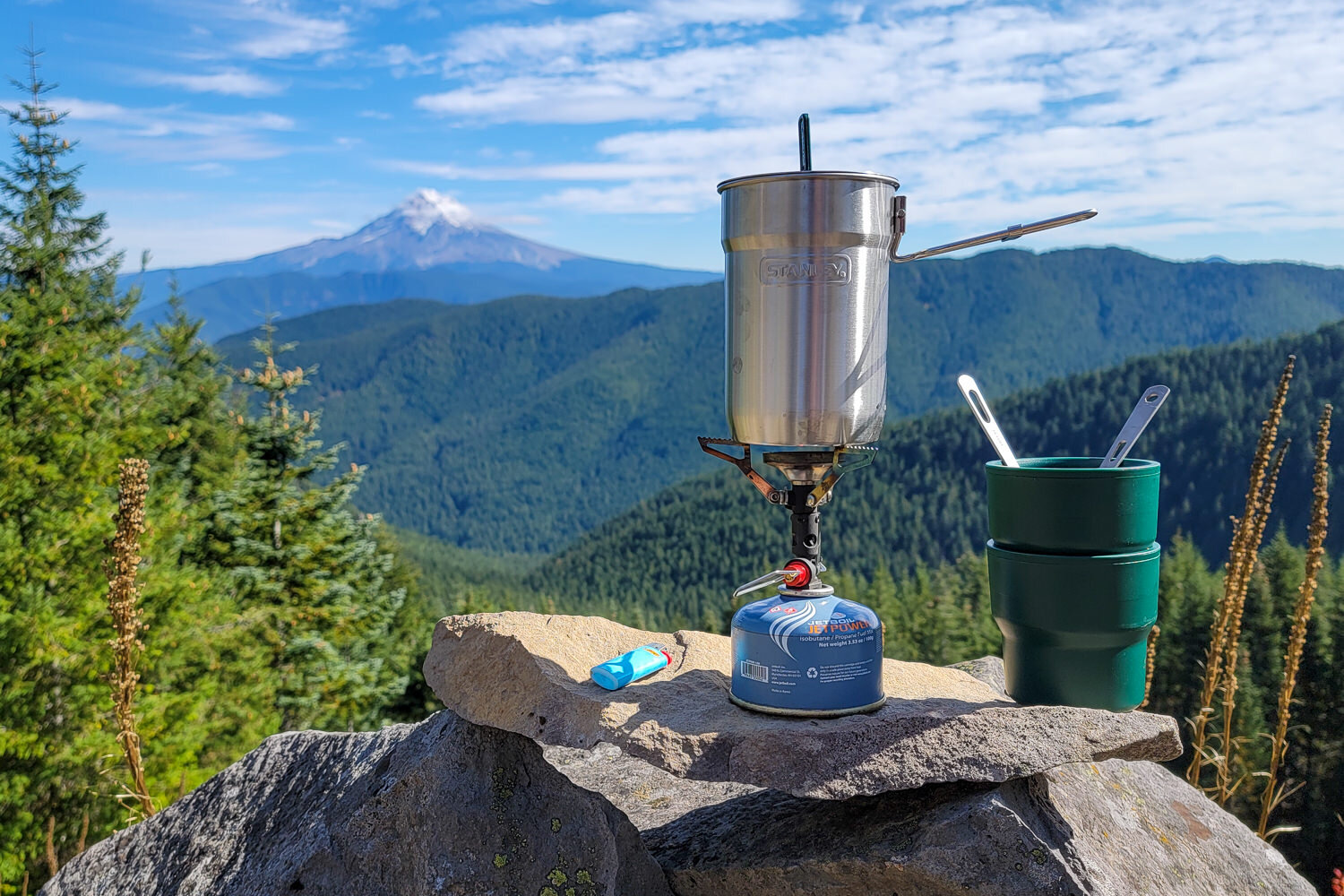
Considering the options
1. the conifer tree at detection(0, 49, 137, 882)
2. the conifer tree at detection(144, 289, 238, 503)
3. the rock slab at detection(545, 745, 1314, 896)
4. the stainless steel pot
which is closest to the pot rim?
the stainless steel pot

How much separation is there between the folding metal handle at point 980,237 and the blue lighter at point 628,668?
1959 millimetres

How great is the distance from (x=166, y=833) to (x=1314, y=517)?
18.2ft

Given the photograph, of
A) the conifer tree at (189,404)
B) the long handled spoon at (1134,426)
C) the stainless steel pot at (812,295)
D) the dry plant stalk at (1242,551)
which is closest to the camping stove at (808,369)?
the stainless steel pot at (812,295)

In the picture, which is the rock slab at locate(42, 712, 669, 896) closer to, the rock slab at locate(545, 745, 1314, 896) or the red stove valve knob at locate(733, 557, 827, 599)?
the rock slab at locate(545, 745, 1314, 896)

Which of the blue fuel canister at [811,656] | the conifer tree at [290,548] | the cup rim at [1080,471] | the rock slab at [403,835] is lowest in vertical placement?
the conifer tree at [290,548]

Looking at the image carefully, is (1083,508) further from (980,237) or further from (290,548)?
(290,548)

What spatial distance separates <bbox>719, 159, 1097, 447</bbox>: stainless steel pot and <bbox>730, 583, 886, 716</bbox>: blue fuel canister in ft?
2.11

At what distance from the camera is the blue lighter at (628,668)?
3.80 metres

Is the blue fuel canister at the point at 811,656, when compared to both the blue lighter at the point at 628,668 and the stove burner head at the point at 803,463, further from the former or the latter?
the blue lighter at the point at 628,668

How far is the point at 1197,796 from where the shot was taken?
4613 millimetres

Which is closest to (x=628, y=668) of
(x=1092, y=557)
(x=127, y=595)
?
(x=1092, y=557)

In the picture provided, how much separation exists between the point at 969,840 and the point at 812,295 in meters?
2.01

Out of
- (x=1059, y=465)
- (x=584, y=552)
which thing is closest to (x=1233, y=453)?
(x=584, y=552)

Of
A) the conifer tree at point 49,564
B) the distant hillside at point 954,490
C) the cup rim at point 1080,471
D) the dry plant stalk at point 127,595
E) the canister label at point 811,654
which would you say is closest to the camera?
the cup rim at point 1080,471
